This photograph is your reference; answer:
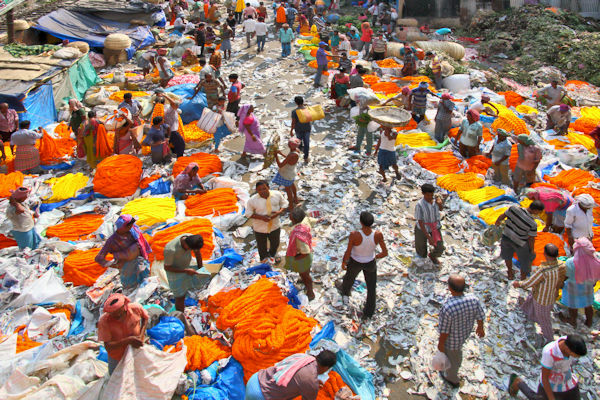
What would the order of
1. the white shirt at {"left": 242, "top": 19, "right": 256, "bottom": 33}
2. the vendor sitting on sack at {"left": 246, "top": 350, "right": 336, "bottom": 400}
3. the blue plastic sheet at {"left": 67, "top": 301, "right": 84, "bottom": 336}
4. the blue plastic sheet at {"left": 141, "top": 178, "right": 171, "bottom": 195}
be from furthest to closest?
the white shirt at {"left": 242, "top": 19, "right": 256, "bottom": 33} → the blue plastic sheet at {"left": 141, "top": 178, "right": 171, "bottom": 195} → the blue plastic sheet at {"left": 67, "top": 301, "right": 84, "bottom": 336} → the vendor sitting on sack at {"left": 246, "top": 350, "right": 336, "bottom": 400}

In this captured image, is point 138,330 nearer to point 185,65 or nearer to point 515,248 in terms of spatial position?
point 515,248

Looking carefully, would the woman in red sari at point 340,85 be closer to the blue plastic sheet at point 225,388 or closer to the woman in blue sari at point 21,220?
the woman in blue sari at point 21,220

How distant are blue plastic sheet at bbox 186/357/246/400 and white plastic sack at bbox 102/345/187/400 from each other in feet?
0.99

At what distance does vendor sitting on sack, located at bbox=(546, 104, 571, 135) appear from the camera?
9.99m

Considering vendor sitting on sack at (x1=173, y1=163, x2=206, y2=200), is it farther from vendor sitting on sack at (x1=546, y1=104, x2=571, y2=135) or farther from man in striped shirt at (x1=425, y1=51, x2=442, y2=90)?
man in striped shirt at (x1=425, y1=51, x2=442, y2=90)

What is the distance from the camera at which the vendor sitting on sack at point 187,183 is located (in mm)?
7516

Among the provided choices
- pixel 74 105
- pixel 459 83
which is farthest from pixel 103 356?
pixel 459 83

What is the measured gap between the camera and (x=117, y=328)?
157 inches

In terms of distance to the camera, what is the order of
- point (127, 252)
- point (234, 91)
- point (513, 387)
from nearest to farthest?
1. point (513, 387)
2. point (127, 252)
3. point (234, 91)

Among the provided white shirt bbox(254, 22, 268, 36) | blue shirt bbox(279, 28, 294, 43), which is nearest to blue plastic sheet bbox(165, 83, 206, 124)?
blue shirt bbox(279, 28, 294, 43)

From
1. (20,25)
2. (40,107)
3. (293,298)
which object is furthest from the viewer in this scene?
(20,25)

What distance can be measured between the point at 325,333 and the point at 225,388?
4.24 feet

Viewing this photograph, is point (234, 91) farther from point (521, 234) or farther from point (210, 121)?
point (521, 234)

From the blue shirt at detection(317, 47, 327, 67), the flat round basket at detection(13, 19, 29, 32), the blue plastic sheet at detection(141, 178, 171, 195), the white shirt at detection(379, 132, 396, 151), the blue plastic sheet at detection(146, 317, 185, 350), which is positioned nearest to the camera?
the blue plastic sheet at detection(146, 317, 185, 350)
